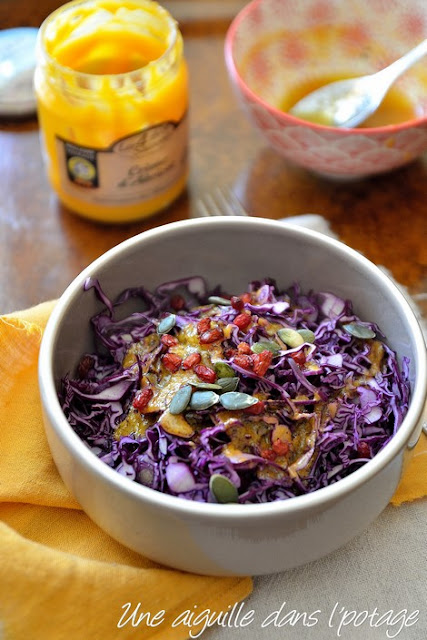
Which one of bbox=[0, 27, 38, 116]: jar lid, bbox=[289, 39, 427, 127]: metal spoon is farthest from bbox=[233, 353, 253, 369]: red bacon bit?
bbox=[0, 27, 38, 116]: jar lid

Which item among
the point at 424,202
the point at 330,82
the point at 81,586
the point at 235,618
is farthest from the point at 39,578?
the point at 330,82

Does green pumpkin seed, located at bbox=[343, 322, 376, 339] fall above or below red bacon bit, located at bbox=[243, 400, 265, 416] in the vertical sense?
below

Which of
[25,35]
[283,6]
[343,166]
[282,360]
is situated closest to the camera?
[282,360]

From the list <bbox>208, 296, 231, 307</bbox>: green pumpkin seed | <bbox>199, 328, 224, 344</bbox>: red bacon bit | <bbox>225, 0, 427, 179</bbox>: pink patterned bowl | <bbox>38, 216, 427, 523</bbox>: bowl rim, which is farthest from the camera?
<bbox>225, 0, 427, 179</bbox>: pink patterned bowl

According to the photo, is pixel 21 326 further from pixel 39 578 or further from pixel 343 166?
pixel 343 166

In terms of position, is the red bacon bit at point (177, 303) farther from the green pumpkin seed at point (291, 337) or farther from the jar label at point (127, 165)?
the jar label at point (127, 165)

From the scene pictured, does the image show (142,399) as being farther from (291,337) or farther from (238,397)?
(291,337)

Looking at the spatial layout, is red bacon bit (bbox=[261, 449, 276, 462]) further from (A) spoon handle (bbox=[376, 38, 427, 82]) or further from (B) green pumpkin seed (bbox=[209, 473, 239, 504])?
(A) spoon handle (bbox=[376, 38, 427, 82])
